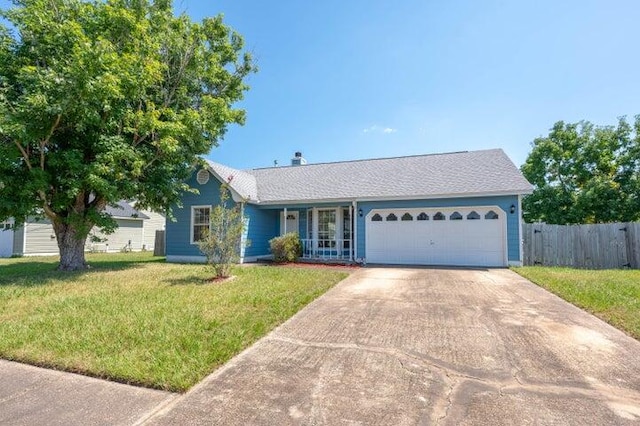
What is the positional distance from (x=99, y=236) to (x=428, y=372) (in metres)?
25.9

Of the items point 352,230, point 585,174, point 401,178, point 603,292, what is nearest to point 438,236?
point 401,178

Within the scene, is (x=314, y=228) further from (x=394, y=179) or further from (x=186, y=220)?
(x=186, y=220)

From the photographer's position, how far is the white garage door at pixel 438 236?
1250 cm

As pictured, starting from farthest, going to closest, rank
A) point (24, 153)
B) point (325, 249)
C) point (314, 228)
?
point (314, 228) → point (325, 249) → point (24, 153)

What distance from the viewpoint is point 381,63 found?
12.0 metres

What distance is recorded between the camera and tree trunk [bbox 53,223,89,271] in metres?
11.3

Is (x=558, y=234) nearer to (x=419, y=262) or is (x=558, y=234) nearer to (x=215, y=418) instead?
(x=419, y=262)

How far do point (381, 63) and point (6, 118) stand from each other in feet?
36.9

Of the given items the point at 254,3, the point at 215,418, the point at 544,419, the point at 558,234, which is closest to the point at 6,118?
the point at 254,3

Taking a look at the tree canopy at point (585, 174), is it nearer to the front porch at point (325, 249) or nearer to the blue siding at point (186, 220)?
the front porch at point (325, 249)

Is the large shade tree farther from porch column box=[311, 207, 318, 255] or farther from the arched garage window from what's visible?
the arched garage window

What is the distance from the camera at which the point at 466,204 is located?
12.8 metres

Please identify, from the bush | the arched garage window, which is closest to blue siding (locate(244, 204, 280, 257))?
the bush

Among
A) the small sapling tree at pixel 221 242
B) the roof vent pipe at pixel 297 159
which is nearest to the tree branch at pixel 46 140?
the small sapling tree at pixel 221 242
